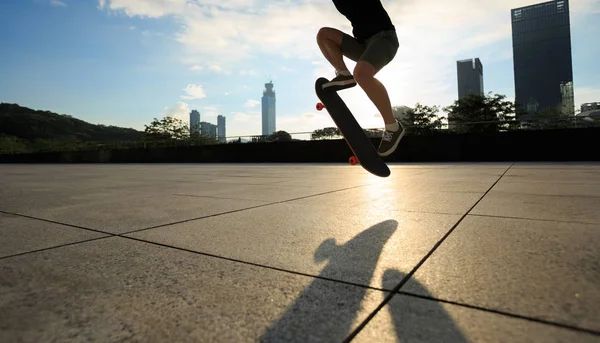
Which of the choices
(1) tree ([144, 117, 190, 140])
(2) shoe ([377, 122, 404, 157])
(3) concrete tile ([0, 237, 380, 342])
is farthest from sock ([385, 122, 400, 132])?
(1) tree ([144, 117, 190, 140])

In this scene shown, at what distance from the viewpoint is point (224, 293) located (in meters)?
1.09

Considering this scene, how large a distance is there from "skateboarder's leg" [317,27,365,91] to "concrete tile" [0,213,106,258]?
293 centimetres

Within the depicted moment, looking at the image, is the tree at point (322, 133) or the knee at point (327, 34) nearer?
the knee at point (327, 34)

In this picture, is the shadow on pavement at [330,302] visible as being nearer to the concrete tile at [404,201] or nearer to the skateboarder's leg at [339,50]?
the concrete tile at [404,201]

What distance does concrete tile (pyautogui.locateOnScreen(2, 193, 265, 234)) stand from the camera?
2.34 meters

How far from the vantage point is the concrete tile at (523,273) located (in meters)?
0.94

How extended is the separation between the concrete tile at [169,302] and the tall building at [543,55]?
174338 mm

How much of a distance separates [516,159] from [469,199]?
1246 cm

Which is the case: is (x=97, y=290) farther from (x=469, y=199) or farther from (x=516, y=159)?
(x=516, y=159)

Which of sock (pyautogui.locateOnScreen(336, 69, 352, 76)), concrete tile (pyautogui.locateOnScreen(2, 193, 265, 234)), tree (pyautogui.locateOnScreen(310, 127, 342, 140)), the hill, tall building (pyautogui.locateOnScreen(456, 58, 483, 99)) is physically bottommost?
concrete tile (pyautogui.locateOnScreen(2, 193, 265, 234))

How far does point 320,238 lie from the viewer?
1.81 meters

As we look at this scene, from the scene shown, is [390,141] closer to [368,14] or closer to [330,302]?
[368,14]

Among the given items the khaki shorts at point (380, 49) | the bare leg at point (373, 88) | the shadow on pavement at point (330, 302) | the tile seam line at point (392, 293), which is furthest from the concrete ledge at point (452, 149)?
the shadow on pavement at point (330, 302)

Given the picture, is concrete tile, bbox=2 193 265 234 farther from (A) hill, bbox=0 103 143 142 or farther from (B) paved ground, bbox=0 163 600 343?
(A) hill, bbox=0 103 143 142
